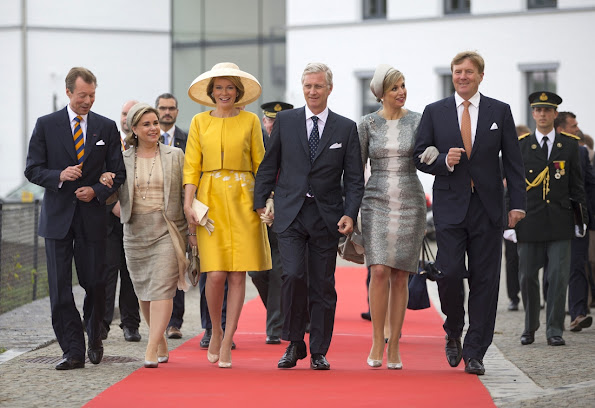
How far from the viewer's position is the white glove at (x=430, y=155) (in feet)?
26.7

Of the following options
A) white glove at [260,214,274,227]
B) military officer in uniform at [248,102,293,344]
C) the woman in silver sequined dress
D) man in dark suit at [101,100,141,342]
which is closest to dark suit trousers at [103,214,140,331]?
man in dark suit at [101,100,141,342]

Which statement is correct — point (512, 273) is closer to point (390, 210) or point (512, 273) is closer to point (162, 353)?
point (390, 210)

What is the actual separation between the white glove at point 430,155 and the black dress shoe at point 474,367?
1.42m

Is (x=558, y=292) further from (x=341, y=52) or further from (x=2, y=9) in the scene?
(x=2, y=9)

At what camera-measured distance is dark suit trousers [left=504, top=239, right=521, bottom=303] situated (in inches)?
535

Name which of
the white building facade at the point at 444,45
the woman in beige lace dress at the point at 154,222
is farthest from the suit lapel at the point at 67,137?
the white building facade at the point at 444,45

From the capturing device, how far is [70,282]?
8.51 m

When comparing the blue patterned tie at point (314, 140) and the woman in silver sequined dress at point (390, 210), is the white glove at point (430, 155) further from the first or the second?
the blue patterned tie at point (314, 140)

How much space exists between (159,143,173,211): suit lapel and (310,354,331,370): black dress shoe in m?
1.58

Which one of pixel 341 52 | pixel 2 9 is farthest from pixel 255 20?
pixel 2 9

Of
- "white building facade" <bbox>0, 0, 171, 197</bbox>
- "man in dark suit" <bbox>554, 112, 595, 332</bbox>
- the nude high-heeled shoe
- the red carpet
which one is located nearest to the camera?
the red carpet

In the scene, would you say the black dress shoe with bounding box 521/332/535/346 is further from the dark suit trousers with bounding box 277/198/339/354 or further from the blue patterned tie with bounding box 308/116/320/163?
the blue patterned tie with bounding box 308/116/320/163

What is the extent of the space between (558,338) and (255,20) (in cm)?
3444

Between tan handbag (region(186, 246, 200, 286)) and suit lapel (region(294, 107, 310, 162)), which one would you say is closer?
Result: suit lapel (region(294, 107, 310, 162))
